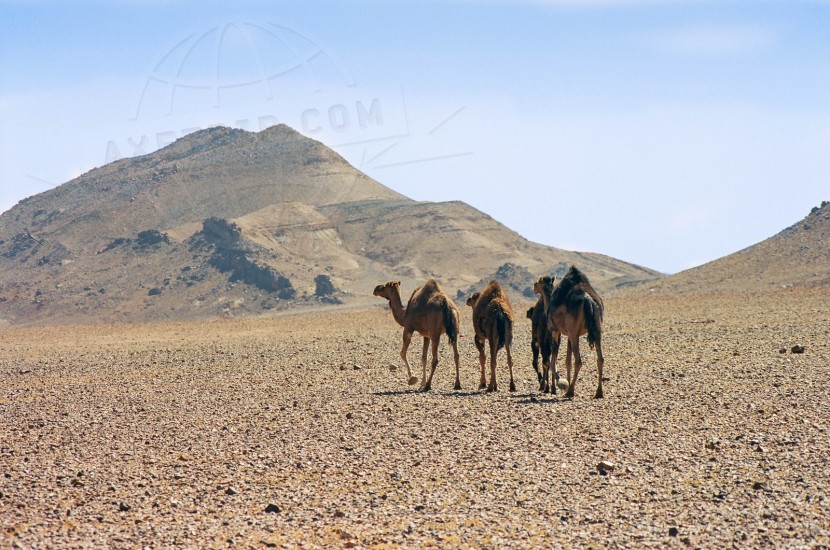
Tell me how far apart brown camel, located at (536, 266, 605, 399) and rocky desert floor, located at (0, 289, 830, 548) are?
0.82m


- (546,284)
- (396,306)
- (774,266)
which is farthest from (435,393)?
(774,266)

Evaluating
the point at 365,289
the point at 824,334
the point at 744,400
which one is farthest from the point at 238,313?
the point at 744,400

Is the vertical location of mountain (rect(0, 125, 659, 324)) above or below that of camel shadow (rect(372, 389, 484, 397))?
above

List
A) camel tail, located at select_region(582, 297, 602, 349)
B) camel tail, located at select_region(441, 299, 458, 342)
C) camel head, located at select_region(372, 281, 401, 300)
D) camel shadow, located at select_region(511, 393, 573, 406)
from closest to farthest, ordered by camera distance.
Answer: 1. camel shadow, located at select_region(511, 393, 573, 406)
2. camel tail, located at select_region(582, 297, 602, 349)
3. camel tail, located at select_region(441, 299, 458, 342)
4. camel head, located at select_region(372, 281, 401, 300)

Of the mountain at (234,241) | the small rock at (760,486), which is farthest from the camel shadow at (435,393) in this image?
the mountain at (234,241)

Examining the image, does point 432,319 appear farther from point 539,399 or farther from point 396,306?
point 539,399

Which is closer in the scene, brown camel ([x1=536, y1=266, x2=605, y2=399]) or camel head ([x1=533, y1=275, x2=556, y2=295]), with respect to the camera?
brown camel ([x1=536, y1=266, x2=605, y2=399])

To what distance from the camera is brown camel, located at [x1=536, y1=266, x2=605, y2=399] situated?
19.3m

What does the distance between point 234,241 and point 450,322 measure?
96766 millimetres

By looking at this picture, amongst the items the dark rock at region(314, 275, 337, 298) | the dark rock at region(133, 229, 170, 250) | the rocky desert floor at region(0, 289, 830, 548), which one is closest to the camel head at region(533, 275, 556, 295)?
the rocky desert floor at region(0, 289, 830, 548)

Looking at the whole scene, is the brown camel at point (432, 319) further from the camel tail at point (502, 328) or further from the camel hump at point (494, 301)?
the camel tail at point (502, 328)

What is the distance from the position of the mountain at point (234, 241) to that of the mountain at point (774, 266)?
25.7 meters

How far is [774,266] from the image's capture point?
76.3 meters

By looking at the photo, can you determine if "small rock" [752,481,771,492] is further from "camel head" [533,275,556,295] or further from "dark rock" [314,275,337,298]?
"dark rock" [314,275,337,298]
